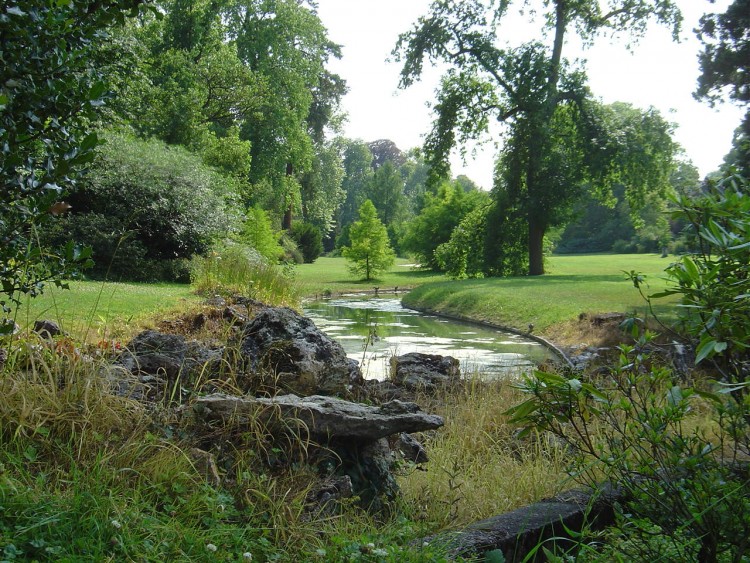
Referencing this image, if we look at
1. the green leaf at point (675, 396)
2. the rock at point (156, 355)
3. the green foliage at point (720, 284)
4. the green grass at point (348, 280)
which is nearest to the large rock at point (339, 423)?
the rock at point (156, 355)

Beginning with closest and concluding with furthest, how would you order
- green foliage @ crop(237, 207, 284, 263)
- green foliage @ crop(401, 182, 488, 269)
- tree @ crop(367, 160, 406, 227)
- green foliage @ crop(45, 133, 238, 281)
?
green foliage @ crop(45, 133, 238, 281) → green foliage @ crop(237, 207, 284, 263) → green foliage @ crop(401, 182, 488, 269) → tree @ crop(367, 160, 406, 227)

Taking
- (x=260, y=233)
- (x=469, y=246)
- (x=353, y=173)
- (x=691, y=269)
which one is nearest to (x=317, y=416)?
(x=691, y=269)

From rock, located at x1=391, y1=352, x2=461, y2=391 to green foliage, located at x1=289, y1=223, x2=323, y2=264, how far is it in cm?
3966

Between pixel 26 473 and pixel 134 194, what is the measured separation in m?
15.8

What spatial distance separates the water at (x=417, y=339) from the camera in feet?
36.3

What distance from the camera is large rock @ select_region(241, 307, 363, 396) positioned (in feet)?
16.6

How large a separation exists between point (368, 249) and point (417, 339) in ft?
74.3

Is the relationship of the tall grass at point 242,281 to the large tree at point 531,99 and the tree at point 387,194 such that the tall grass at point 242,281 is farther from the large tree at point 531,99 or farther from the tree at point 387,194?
the tree at point 387,194

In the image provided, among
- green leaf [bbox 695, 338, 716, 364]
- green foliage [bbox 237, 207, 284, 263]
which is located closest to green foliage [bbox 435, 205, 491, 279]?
green foliage [bbox 237, 207, 284, 263]

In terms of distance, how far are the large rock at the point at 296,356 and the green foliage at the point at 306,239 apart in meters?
42.9

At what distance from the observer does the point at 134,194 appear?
17.9 meters

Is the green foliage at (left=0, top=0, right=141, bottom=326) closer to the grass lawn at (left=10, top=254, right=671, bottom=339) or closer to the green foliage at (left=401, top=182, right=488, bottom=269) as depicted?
the grass lawn at (left=10, top=254, right=671, bottom=339)

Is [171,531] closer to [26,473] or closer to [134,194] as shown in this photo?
[26,473]

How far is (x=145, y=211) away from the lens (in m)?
17.7
